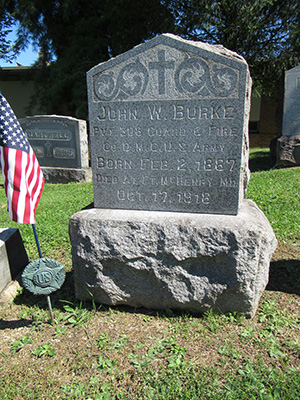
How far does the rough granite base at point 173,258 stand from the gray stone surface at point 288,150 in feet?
17.7

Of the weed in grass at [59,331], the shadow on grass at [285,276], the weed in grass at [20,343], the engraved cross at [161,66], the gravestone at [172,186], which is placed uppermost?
the engraved cross at [161,66]

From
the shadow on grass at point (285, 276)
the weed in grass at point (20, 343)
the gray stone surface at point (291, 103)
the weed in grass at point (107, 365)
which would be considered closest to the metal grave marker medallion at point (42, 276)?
the weed in grass at point (20, 343)

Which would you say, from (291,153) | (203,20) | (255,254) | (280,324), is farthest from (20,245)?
(203,20)

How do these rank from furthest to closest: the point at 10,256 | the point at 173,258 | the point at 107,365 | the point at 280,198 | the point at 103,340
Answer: the point at 280,198 → the point at 10,256 → the point at 173,258 → the point at 103,340 → the point at 107,365

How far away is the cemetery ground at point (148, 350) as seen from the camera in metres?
1.88

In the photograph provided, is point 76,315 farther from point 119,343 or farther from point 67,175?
point 67,175

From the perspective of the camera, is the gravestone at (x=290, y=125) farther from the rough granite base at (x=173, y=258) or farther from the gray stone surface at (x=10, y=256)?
the gray stone surface at (x=10, y=256)

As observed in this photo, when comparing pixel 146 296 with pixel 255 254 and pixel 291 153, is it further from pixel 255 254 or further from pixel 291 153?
pixel 291 153

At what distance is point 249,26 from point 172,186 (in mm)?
9617

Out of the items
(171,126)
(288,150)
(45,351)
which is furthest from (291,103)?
(45,351)

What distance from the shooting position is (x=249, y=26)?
10062mm

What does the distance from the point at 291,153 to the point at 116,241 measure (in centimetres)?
621

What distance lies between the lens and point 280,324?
7.69ft

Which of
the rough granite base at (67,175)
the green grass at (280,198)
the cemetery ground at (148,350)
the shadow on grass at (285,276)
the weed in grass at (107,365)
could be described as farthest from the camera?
the rough granite base at (67,175)
